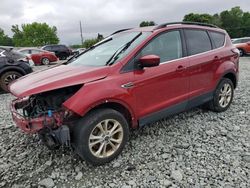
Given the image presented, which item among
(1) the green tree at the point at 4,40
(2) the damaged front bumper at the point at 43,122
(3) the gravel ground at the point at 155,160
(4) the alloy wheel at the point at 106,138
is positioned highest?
(1) the green tree at the point at 4,40

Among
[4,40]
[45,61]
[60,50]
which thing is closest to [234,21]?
[60,50]

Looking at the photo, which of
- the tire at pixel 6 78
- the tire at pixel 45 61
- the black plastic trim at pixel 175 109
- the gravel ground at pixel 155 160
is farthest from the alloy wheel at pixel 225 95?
the tire at pixel 45 61

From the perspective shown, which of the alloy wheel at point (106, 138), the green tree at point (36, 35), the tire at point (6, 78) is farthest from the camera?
the green tree at point (36, 35)

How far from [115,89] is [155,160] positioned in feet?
3.51

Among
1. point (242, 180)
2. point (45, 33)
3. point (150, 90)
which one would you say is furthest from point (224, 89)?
point (45, 33)

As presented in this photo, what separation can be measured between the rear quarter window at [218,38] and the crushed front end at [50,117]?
2954mm

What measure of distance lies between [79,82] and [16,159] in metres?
1.50

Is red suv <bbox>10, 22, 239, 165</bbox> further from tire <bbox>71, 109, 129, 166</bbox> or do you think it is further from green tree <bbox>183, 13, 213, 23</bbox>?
green tree <bbox>183, 13, 213, 23</bbox>

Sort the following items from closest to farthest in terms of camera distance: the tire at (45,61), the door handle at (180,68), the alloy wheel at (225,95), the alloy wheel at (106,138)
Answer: the alloy wheel at (106,138), the door handle at (180,68), the alloy wheel at (225,95), the tire at (45,61)

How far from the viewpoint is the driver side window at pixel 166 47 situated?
3.46 m

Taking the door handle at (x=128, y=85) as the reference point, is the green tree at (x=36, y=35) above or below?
above

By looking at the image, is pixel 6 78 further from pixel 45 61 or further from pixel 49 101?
pixel 45 61

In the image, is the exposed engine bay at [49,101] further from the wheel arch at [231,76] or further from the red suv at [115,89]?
the wheel arch at [231,76]

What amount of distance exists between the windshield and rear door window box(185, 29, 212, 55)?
86 centimetres
